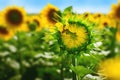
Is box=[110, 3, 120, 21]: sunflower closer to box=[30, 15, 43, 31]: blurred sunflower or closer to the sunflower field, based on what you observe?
the sunflower field

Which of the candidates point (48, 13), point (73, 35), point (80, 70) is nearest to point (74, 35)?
point (73, 35)

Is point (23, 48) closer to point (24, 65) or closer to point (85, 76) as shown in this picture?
point (24, 65)

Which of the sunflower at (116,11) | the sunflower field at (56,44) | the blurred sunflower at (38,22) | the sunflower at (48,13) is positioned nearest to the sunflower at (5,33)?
the sunflower field at (56,44)

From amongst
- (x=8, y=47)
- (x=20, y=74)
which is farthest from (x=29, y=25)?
(x=20, y=74)

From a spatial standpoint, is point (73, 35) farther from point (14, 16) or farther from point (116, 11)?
point (14, 16)

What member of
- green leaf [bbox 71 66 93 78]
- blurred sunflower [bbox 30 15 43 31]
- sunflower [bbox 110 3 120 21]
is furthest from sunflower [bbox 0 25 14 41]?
green leaf [bbox 71 66 93 78]

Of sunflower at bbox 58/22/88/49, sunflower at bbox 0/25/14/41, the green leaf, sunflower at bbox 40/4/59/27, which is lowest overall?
the green leaf

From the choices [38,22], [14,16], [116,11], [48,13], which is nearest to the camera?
[116,11]

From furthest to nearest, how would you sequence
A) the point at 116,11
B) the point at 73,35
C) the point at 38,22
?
the point at 38,22 < the point at 116,11 < the point at 73,35
